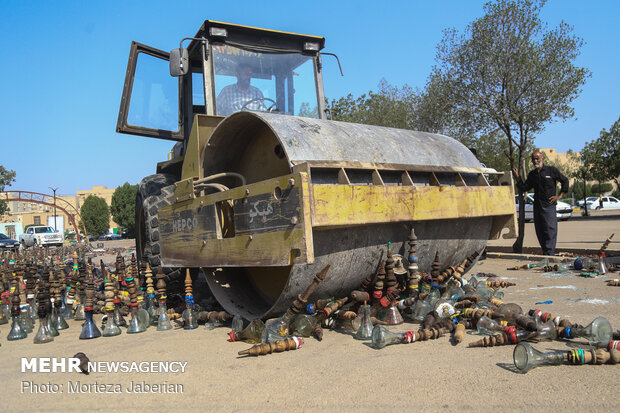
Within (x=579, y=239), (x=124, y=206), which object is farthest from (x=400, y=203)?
(x=124, y=206)

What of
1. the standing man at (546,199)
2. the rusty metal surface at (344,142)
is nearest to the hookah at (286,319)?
the rusty metal surface at (344,142)

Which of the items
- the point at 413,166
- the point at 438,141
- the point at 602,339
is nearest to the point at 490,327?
the point at 602,339

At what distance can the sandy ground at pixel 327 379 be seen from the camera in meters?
2.24

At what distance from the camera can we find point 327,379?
103 inches

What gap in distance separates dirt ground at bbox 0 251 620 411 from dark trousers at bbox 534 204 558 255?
345 centimetres

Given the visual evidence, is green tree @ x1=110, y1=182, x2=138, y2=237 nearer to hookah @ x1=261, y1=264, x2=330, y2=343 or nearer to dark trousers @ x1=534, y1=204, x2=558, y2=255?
dark trousers @ x1=534, y1=204, x2=558, y2=255

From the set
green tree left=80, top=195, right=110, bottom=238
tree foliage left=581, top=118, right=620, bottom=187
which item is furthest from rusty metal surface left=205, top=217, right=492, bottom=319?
green tree left=80, top=195, right=110, bottom=238

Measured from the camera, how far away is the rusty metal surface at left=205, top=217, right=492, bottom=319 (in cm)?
334

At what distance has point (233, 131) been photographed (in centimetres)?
398

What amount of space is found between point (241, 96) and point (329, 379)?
3.38 meters

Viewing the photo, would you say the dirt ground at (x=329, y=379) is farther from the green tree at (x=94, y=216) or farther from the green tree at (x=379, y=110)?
the green tree at (x=94, y=216)

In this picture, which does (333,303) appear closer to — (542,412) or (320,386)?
(320,386)

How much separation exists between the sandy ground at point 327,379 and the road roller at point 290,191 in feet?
1.83

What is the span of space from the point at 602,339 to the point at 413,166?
1.65 meters
